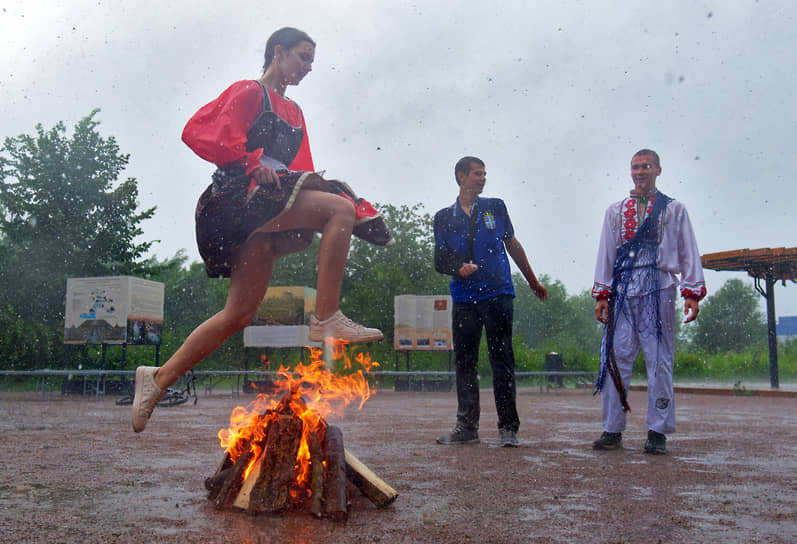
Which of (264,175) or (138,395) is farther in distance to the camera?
(138,395)

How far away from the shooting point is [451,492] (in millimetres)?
3258

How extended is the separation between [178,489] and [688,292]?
3.38 metres

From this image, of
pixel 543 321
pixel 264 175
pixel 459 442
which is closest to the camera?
pixel 264 175

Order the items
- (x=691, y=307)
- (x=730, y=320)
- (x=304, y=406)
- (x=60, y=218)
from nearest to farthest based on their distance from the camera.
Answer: (x=304, y=406), (x=691, y=307), (x=60, y=218), (x=730, y=320)

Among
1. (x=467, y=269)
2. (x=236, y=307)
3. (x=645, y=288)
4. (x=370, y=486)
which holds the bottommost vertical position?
(x=370, y=486)

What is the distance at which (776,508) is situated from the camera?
2.89m

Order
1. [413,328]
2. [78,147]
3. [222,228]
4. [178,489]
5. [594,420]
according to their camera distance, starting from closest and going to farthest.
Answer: [222,228] → [178,489] → [594,420] → [413,328] → [78,147]

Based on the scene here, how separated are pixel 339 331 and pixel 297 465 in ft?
2.64

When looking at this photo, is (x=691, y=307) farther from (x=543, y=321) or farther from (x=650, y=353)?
(x=543, y=321)

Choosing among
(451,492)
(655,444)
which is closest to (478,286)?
(655,444)

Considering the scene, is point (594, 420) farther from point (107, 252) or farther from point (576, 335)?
point (576, 335)

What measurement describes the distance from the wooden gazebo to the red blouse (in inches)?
570

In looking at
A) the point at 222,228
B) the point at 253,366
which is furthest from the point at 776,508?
the point at 253,366

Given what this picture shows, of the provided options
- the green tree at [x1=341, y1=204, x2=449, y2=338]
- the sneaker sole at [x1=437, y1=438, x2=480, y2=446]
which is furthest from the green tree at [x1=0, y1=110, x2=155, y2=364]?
the sneaker sole at [x1=437, y1=438, x2=480, y2=446]
